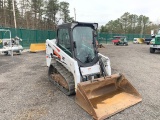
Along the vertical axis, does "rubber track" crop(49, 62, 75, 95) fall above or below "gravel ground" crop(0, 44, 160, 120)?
above

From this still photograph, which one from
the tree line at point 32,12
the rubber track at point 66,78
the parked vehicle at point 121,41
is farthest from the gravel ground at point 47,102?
the tree line at point 32,12

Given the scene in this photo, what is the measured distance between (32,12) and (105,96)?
3499cm

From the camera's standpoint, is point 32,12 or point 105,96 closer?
point 105,96

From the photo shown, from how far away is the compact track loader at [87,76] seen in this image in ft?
14.2

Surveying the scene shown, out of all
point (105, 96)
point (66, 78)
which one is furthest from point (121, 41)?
point (105, 96)

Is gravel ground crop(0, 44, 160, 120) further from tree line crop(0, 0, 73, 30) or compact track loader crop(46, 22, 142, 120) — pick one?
tree line crop(0, 0, 73, 30)

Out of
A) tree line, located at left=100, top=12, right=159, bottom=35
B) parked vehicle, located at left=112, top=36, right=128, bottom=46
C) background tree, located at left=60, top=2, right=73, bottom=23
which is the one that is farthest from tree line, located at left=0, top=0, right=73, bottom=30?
tree line, located at left=100, top=12, right=159, bottom=35

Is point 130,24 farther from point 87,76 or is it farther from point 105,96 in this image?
point 105,96

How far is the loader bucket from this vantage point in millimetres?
4066

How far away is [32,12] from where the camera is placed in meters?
36.5

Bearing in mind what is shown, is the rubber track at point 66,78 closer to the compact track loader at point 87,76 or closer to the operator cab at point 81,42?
the compact track loader at point 87,76

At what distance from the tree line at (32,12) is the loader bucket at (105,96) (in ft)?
100

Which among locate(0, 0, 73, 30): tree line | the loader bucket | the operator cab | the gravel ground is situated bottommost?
the gravel ground

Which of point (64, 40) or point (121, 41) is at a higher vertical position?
point (121, 41)
